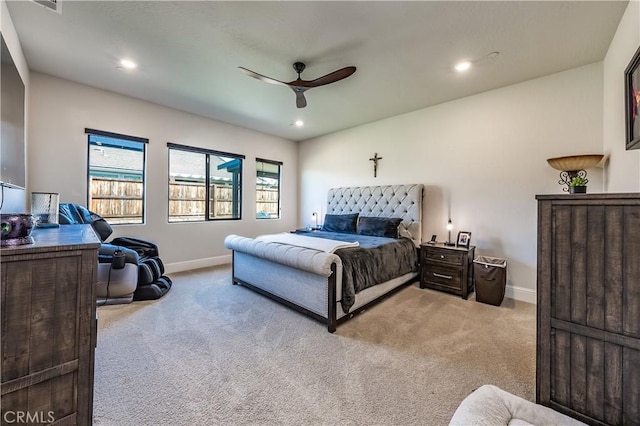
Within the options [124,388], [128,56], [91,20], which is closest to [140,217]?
[128,56]

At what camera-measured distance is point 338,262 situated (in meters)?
2.50

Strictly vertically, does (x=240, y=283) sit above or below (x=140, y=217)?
below

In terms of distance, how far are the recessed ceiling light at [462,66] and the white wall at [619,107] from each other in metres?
1.15

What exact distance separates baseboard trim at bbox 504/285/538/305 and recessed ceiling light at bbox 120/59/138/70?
5.43 m

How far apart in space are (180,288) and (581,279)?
4.08m

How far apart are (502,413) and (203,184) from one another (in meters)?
5.03

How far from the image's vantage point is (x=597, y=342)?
1.29m

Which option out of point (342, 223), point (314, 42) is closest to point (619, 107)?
point (314, 42)

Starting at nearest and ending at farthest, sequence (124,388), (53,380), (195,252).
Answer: (53,380) < (124,388) < (195,252)

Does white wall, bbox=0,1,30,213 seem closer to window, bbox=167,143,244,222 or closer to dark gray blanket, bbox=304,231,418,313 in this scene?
window, bbox=167,143,244,222

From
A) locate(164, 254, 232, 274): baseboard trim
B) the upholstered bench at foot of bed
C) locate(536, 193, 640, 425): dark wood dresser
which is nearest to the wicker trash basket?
locate(536, 193, 640, 425): dark wood dresser

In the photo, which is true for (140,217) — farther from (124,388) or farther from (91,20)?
(124,388)

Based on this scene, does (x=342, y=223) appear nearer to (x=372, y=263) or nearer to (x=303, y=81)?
(x=372, y=263)

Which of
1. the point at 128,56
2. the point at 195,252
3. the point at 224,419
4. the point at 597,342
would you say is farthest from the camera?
the point at 195,252
